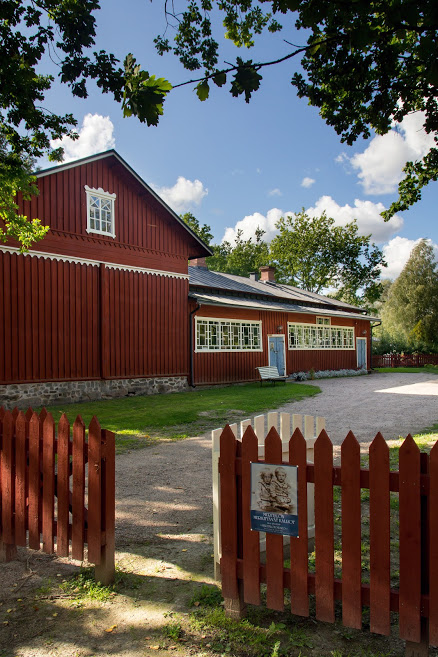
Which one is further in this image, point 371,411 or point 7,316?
point 7,316

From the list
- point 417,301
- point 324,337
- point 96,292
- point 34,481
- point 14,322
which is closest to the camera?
point 34,481

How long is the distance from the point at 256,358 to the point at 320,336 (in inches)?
272

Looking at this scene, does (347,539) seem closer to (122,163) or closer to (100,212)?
(100,212)

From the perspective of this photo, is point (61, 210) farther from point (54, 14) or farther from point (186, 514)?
point (186, 514)

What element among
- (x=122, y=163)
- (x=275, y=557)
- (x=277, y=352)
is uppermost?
Answer: (x=122, y=163)

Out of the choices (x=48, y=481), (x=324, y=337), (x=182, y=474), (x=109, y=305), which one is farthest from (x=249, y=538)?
(x=324, y=337)

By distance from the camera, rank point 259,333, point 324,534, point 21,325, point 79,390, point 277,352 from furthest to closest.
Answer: point 277,352 < point 259,333 < point 79,390 < point 21,325 < point 324,534

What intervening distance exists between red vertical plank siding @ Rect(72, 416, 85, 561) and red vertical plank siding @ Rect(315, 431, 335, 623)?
→ 173 centimetres

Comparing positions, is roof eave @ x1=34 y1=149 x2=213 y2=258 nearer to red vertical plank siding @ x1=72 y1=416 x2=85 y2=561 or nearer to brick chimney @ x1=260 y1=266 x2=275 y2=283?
red vertical plank siding @ x1=72 y1=416 x2=85 y2=561

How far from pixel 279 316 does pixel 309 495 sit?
2040 cm

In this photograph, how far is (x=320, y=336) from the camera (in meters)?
27.3

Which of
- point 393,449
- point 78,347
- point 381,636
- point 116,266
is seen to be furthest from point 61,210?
point 381,636

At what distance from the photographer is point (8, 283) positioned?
1315 centimetres

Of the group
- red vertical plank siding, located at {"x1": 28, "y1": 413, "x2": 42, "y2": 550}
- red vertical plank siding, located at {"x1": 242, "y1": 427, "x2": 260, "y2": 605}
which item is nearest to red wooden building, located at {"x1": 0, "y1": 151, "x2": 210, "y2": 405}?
red vertical plank siding, located at {"x1": 28, "y1": 413, "x2": 42, "y2": 550}
